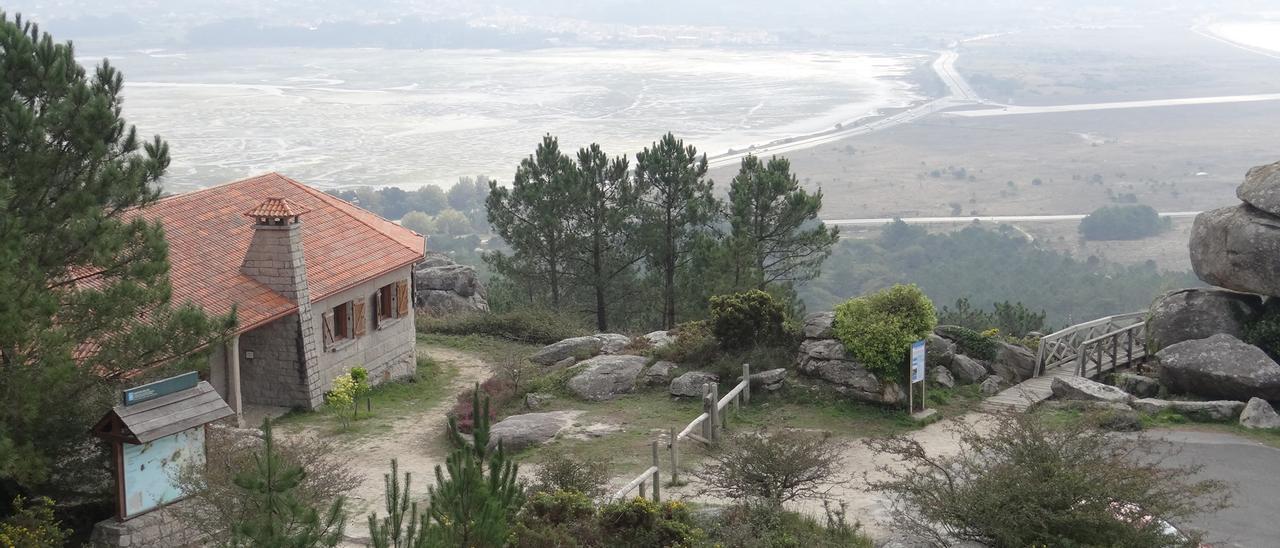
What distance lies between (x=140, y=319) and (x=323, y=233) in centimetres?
1057

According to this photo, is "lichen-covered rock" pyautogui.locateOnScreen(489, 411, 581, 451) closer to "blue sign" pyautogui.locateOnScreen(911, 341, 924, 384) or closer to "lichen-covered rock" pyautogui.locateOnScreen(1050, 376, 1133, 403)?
"blue sign" pyautogui.locateOnScreen(911, 341, 924, 384)

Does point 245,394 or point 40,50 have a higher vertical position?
point 40,50

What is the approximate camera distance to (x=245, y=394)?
84.6ft

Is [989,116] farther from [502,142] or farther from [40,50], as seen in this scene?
[40,50]

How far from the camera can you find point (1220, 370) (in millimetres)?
23297

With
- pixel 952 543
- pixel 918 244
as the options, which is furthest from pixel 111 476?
pixel 918 244

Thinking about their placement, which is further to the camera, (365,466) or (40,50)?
(365,466)

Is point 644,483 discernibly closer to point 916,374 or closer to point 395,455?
point 395,455

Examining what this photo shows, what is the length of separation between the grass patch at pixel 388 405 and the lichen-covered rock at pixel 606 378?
11.8 ft

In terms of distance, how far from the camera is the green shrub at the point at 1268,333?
2447 centimetres

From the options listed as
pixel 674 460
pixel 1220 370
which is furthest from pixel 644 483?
pixel 1220 370

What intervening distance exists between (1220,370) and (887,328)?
639cm

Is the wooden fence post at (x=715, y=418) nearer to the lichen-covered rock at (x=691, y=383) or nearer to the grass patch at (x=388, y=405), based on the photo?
the lichen-covered rock at (x=691, y=383)

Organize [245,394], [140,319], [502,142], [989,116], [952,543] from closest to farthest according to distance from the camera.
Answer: [952,543] < [140,319] < [245,394] < [502,142] < [989,116]
